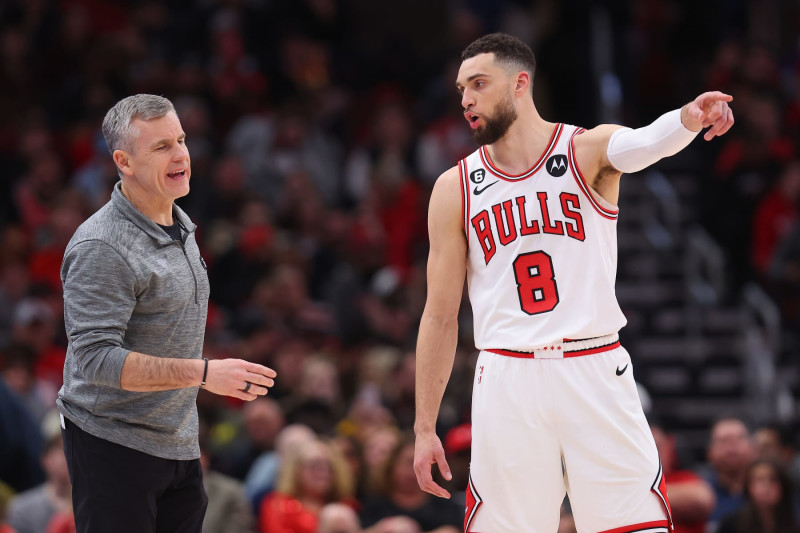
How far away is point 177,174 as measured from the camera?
4.84 metres

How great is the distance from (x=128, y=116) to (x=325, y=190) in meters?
9.36

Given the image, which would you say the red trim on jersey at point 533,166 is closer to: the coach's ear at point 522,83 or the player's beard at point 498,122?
the player's beard at point 498,122

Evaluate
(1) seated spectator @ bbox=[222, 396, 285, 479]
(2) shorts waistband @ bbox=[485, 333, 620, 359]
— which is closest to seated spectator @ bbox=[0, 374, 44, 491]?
(1) seated spectator @ bbox=[222, 396, 285, 479]

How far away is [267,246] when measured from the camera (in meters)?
12.3

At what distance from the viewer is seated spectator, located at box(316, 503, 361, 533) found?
26.2 ft

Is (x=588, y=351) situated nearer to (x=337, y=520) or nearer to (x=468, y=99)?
(x=468, y=99)

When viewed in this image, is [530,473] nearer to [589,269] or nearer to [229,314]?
[589,269]

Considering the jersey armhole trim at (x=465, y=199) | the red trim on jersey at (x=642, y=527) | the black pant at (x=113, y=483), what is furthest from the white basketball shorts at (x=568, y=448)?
the black pant at (x=113, y=483)

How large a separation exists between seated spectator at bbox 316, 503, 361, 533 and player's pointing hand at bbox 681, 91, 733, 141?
4157 millimetres

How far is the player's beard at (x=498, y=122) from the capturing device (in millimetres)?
5375

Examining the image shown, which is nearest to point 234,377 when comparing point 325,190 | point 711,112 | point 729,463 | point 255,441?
point 711,112

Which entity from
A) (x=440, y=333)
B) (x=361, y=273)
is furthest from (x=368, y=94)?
(x=440, y=333)

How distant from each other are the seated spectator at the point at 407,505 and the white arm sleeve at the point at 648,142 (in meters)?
3.84

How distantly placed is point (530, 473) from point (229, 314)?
293 inches
